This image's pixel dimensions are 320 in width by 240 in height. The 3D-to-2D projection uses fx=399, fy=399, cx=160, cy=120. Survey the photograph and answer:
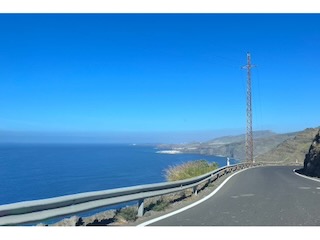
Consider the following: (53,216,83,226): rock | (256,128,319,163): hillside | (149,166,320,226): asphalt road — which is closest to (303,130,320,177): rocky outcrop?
(149,166,320,226): asphalt road

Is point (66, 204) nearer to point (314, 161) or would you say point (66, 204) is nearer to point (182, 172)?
point (182, 172)

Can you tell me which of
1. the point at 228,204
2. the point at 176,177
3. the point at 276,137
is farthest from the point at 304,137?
the point at 228,204

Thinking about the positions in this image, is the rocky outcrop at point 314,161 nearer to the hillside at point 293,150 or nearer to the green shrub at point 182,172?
the green shrub at point 182,172

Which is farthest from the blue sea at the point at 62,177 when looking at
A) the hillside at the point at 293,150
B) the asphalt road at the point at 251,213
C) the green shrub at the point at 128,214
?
the hillside at the point at 293,150

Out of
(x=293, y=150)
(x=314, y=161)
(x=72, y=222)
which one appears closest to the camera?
(x=72, y=222)

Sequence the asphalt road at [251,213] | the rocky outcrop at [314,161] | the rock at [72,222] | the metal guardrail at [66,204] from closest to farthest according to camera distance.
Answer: the metal guardrail at [66,204] < the rock at [72,222] < the asphalt road at [251,213] < the rocky outcrop at [314,161]

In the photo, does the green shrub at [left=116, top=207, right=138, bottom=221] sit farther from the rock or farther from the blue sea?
the blue sea

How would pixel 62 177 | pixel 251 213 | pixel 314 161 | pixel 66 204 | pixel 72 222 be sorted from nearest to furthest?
pixel 66 204, pixel 72 222, pixel 251 213, pixel 314 161, pixel 62 177

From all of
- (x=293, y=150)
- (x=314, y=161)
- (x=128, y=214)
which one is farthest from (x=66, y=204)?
(x=293, y=150)

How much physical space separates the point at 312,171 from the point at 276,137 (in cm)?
17149

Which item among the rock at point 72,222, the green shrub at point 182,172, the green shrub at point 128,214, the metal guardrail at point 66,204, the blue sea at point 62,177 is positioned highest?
the metal guardrail at point 66,204

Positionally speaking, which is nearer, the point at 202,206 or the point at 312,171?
the point at 202,206

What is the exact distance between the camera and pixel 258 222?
8227 mm
